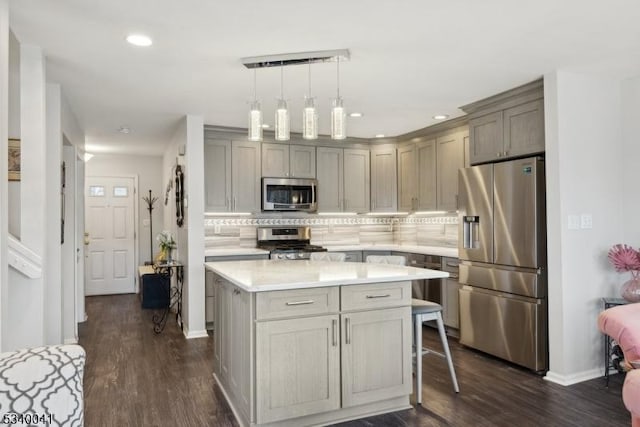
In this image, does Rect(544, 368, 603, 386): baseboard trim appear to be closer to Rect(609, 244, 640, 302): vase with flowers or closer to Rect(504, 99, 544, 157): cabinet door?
Rect(609, 244, 640, 302): vase with flowers

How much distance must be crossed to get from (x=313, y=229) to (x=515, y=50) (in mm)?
3823

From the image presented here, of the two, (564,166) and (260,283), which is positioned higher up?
(564,166)

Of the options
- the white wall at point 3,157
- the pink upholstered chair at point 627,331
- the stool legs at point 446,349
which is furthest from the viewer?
the stool legs at point 446,349

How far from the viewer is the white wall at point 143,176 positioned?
7703mm

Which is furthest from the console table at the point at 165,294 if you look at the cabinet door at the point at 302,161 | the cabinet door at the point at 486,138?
the cabinet door at the point at 486,138

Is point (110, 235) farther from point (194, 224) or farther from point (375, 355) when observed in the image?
point (375, 355)

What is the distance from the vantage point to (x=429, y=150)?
18.0ft

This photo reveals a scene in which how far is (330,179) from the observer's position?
6059 mm

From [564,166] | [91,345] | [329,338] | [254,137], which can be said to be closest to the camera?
[329,338]

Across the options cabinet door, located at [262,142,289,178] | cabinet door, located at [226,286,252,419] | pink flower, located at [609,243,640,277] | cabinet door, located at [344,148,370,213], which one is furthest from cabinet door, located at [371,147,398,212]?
cabinet door, located at [226,286,252,419]

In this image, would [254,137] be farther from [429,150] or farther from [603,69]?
[429,150]

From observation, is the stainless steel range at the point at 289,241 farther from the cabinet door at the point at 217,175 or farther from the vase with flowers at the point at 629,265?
the vase with flowers at the point at 629,265

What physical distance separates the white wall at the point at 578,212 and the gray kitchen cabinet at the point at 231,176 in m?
3.36

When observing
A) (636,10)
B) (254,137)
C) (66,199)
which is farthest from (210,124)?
(636,10)
